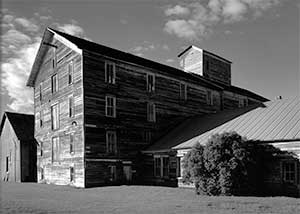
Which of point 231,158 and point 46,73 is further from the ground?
point 46,73

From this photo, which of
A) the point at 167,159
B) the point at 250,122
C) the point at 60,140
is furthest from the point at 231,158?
the point at 60,140

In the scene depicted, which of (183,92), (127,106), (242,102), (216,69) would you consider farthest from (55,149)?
(242,102)

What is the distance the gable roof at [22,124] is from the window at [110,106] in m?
13.5

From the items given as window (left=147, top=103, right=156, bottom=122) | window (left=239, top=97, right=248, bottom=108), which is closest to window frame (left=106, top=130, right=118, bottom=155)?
window (left=147, top=103, right=156, bottom=122)

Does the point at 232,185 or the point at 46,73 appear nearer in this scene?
the point at 232,185

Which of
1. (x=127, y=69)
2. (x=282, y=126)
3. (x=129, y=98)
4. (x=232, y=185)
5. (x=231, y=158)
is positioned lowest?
(x=232, y=185)

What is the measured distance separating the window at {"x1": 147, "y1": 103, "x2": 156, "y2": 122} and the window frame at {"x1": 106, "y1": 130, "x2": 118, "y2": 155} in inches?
180

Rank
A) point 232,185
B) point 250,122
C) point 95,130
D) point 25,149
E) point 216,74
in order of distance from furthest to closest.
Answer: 1. point 216,74
2. point 25,149
3. point 95,130
4. point 250,122
5. point 232,185

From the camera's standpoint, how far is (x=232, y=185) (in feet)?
75.0

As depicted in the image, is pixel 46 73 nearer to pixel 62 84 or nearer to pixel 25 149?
pixel 62 84

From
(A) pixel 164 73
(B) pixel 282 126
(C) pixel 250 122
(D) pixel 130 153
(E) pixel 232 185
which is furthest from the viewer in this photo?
(A) pixel 164 73

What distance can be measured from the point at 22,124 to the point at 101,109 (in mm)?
15671

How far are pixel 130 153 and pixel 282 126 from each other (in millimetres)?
13602

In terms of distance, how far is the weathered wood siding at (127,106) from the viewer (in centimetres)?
3174
